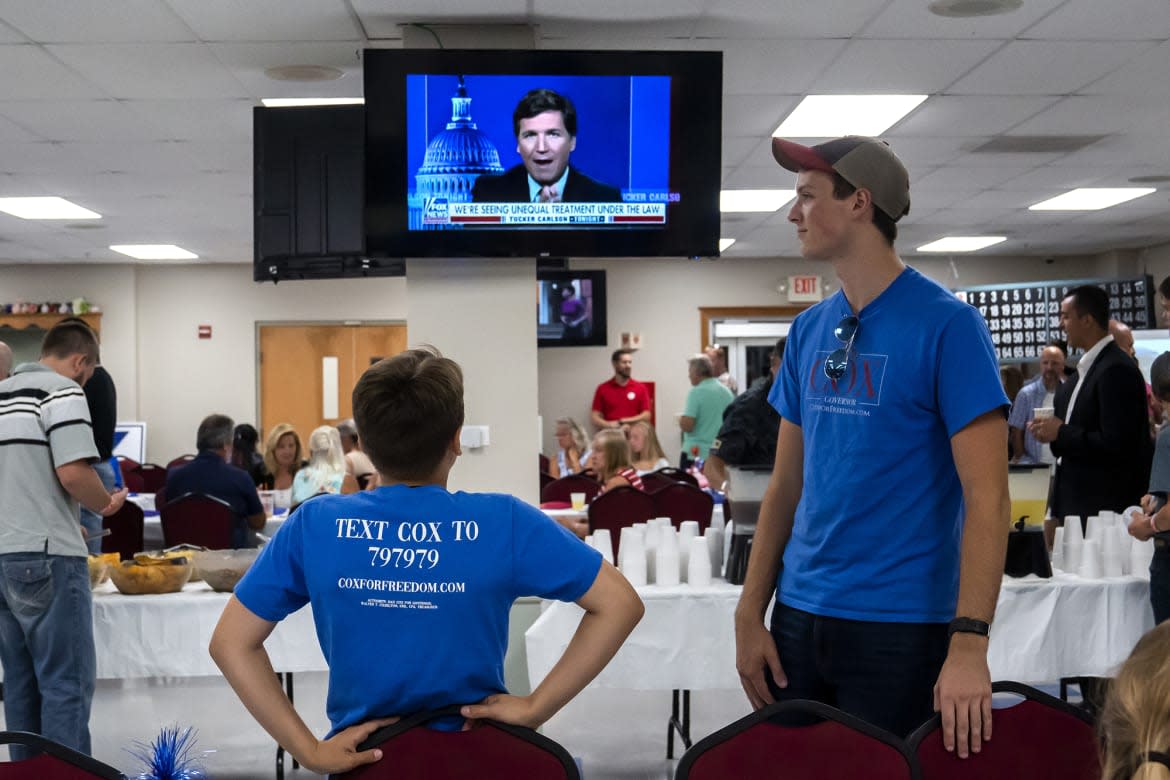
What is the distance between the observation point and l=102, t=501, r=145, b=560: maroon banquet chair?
20.3ft

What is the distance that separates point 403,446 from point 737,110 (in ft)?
16.7

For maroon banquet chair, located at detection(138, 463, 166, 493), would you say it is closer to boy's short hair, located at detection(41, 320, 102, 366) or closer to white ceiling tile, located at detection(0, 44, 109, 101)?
white ceiling tile, located at detection(0, 44, 109, 101)

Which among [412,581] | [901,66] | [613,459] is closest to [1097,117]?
[901,66]

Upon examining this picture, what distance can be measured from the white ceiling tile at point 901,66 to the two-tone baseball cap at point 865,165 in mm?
3432

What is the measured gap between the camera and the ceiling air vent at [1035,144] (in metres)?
7.41

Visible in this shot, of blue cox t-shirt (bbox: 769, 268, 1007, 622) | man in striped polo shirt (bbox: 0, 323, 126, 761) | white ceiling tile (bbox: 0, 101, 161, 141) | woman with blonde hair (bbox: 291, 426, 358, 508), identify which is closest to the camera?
blue cox t-shirt (bbox: 769, 268, 1007, 622)

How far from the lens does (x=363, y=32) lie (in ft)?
17.3

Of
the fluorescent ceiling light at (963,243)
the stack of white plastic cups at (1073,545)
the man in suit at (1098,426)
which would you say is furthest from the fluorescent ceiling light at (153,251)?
the stack of white plastic cups at (1073,545)

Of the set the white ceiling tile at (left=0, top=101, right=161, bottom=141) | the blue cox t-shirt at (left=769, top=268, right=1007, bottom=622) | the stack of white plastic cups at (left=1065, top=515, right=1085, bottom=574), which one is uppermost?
the white ceiling tile at (left=0, top=101, right=161, bottom=141)

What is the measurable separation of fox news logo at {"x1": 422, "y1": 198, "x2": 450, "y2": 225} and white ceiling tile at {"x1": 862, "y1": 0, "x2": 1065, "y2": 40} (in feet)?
6.23

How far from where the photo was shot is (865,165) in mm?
2129

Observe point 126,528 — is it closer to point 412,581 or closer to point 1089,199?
point 412,581

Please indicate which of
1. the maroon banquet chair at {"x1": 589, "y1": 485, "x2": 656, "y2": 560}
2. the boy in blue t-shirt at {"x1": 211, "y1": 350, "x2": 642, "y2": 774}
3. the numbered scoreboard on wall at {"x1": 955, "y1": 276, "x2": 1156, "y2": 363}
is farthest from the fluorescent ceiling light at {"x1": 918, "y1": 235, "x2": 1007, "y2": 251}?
the boy in blue t-shirt at {"x1": 211, "y1": 350, "x2": 642, "y2": 774}

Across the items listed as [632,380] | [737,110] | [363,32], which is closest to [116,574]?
[363,32]
